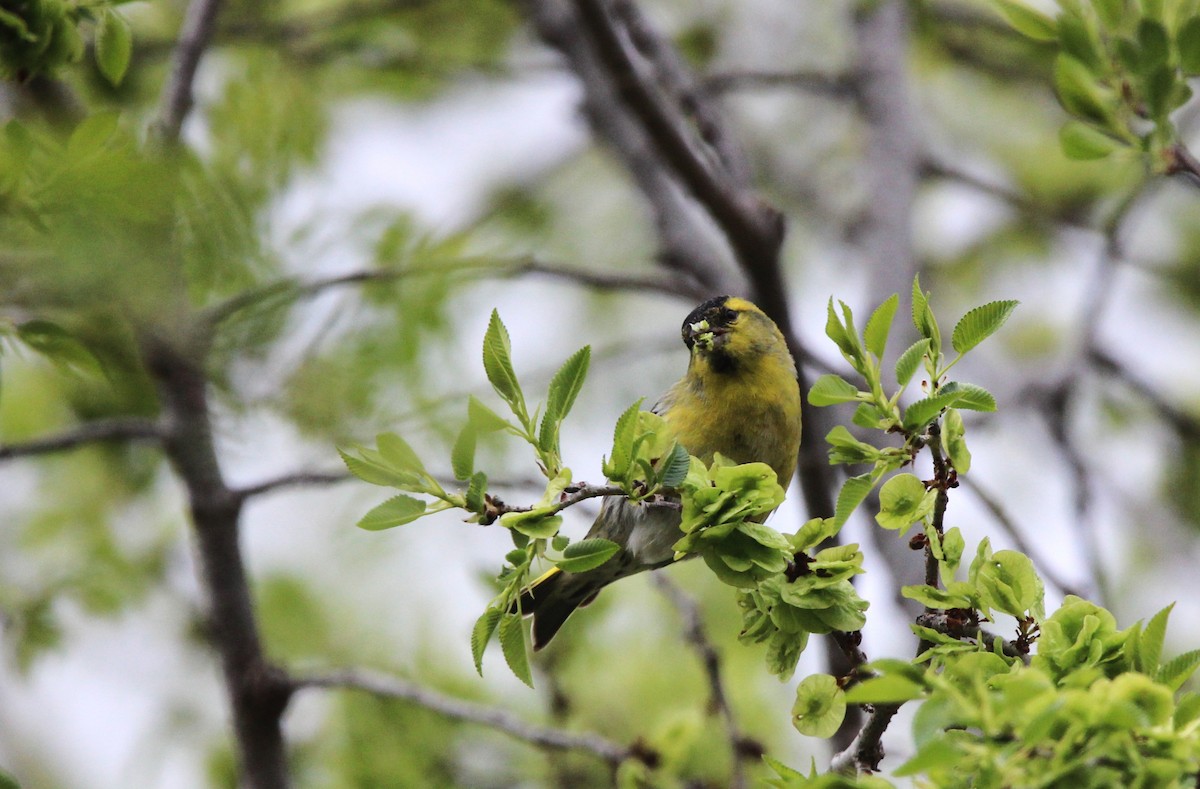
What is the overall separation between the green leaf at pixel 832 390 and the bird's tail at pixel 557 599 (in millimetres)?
2185

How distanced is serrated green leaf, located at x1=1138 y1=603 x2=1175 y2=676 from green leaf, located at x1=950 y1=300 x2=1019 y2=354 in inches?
18.7

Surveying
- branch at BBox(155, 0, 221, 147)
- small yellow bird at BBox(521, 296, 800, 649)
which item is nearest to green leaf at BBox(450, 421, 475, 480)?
small yellow bird at BBox(521, 296, 800, 649)

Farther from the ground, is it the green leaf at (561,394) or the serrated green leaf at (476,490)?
the green leaf at (561,394)

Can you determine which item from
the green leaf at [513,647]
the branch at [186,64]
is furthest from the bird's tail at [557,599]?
the green leaf at [513,647]

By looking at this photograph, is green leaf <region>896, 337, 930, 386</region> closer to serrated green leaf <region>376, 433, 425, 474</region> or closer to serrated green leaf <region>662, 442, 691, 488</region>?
serrated green leaf <region>662, 442, 691, 488</region>

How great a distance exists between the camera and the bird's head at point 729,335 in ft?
12.1

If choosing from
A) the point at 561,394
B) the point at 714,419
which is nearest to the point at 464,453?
the point at 561,394

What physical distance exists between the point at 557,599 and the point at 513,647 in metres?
2.17

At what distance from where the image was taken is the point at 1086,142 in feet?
7.27

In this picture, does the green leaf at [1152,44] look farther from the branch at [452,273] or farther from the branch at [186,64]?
the branch at [186,64]

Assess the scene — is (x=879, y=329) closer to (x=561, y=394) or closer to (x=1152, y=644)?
(x=561, y=394)

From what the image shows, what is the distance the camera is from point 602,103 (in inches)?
199

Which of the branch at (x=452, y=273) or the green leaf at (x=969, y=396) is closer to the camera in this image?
the green leaf at (x=969, y=396)

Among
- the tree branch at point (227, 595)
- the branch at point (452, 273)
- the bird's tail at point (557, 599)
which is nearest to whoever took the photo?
Result: the branch at point (452, 273)
